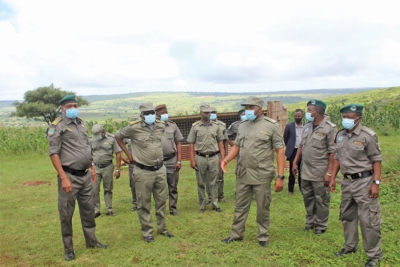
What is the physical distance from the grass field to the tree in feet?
123

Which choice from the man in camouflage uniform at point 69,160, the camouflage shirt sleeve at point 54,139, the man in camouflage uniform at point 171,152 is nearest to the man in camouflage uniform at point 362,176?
the man in camouflage uniform at point 171,152

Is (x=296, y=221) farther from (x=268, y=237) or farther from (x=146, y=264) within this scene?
(x=146, y=264)

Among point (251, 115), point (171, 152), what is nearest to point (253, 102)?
point (251, 115)

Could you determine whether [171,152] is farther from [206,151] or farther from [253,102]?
[253,102]

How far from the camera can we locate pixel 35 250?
5.45 m

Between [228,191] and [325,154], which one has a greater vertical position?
[325,154]

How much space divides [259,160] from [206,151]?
215 centimetres

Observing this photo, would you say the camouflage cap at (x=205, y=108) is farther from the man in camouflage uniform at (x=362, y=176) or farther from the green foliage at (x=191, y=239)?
the man in camouflage uniform at (x=362, y=176)

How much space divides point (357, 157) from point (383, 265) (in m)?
1.39

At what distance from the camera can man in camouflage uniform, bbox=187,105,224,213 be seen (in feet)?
23.2

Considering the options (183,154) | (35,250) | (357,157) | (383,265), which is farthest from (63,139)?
(183,154)

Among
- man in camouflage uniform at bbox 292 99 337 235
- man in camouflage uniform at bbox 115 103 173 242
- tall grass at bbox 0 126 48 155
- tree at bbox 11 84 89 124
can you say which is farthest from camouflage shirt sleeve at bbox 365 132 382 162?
tree at bbox 11 84 89 124

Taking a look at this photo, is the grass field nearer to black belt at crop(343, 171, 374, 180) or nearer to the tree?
black belt at crop(343, 171, 374, 180)

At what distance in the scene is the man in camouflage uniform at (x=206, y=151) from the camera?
7059mm
